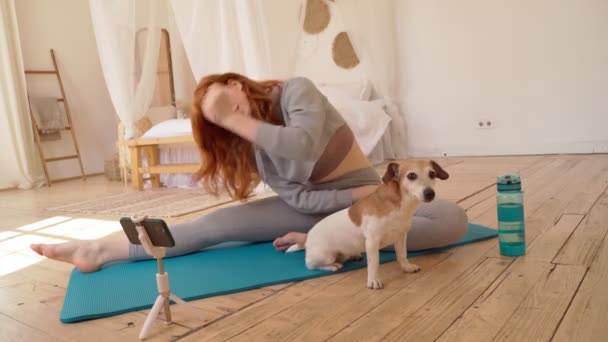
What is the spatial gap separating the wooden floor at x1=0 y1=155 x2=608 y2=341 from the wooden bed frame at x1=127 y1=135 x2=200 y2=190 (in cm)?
190

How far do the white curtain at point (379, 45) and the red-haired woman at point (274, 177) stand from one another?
3.02 metres

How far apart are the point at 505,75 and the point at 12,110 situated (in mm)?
4562

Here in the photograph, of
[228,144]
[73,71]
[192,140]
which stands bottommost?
[192,140]

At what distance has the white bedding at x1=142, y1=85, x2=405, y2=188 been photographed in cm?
400

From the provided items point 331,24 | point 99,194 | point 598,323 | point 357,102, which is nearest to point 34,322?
point 598,323

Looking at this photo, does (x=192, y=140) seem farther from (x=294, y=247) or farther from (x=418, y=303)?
(x=418, y=303)

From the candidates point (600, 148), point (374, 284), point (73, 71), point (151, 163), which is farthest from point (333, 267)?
point (73, 71)

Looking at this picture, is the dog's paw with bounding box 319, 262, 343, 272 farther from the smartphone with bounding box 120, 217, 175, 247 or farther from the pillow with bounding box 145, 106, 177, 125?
the pillow with bounding box 145, 106, 177, 125

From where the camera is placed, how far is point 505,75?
14.3 ft

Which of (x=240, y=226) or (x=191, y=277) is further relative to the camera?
(x=240, y=226)

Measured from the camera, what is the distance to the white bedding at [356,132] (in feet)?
13.1

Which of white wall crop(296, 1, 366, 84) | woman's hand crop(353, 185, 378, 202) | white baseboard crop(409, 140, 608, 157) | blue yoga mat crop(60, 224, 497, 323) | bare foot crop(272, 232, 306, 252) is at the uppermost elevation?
white wall crop(296, 1, 366, 84)

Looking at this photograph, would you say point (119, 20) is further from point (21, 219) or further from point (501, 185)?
point (501, 185)

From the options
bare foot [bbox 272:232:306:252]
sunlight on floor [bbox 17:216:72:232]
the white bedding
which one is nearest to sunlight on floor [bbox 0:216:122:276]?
sunlight on floor [bbox 17:216:72:232]
